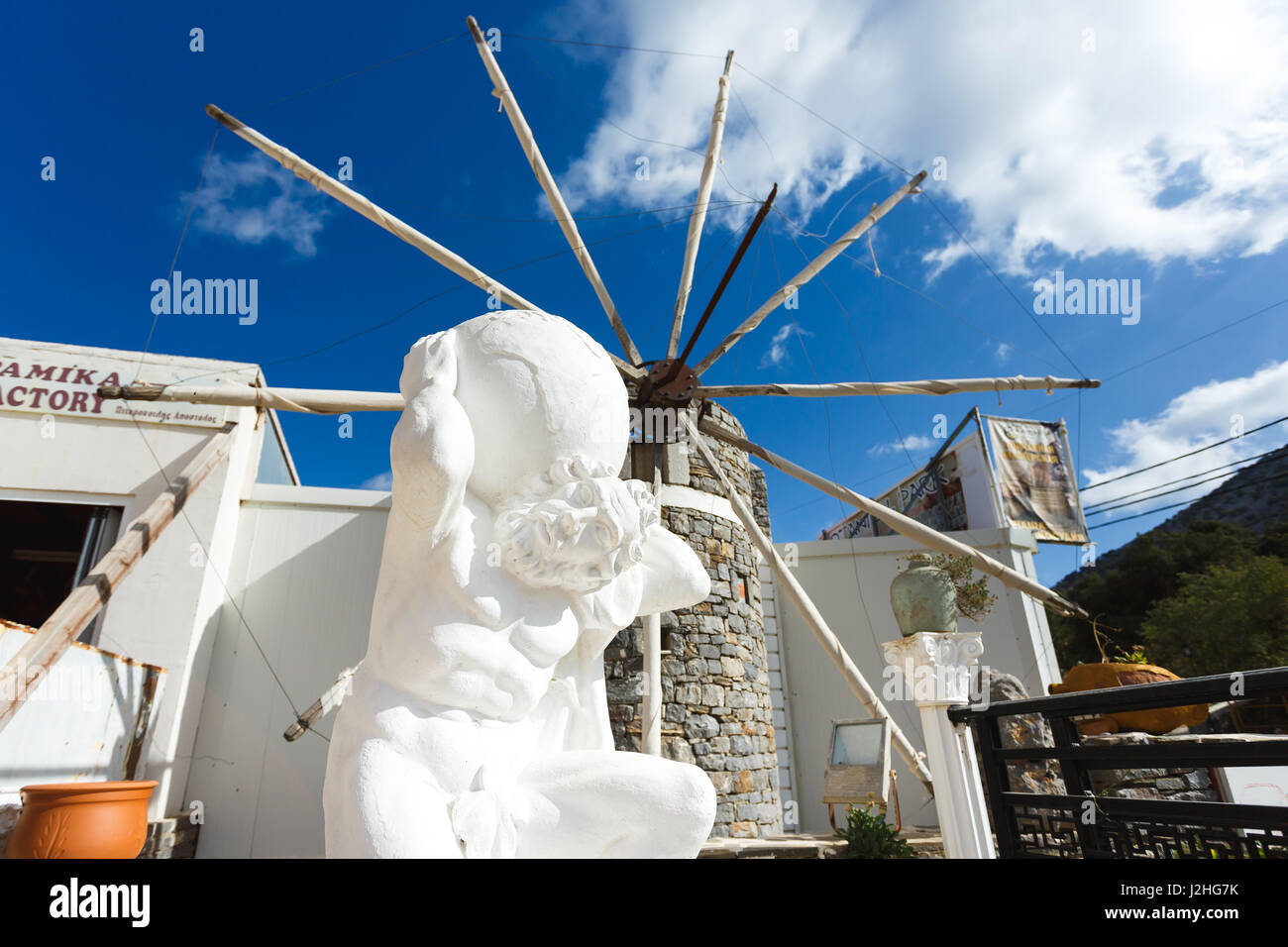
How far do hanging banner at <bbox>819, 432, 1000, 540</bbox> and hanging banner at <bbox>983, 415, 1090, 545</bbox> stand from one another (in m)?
0.28

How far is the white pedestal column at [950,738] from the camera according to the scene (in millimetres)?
3572

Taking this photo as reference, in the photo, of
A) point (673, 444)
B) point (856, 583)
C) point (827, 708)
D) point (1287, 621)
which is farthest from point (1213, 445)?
point (673, 444)

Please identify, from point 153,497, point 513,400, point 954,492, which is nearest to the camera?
point 513,400

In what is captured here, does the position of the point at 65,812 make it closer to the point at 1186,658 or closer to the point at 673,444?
the point at 673,444

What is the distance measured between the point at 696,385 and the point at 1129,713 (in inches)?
198

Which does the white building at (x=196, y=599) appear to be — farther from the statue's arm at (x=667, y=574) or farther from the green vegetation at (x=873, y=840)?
the statue's arm at (x=667, y=574)

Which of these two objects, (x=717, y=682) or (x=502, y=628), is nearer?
(x=502, y=628)

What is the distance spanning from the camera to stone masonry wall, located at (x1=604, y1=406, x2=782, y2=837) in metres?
6.80

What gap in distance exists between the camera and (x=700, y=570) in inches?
84.4

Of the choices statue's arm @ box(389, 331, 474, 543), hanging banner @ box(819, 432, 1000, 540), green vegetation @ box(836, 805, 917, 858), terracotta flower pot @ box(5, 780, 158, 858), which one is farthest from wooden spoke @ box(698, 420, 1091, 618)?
terracotta flower pot @ box(5, 780, 158, 858)

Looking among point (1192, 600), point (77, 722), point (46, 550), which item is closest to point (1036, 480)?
point (1192, 600)

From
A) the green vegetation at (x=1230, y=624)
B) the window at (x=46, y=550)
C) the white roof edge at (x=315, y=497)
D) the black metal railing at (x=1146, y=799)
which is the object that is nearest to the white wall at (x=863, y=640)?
the white roof edge at (x=315, y=497)

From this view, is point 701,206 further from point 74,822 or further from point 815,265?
point 74,822

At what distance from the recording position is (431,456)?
5.18ft
